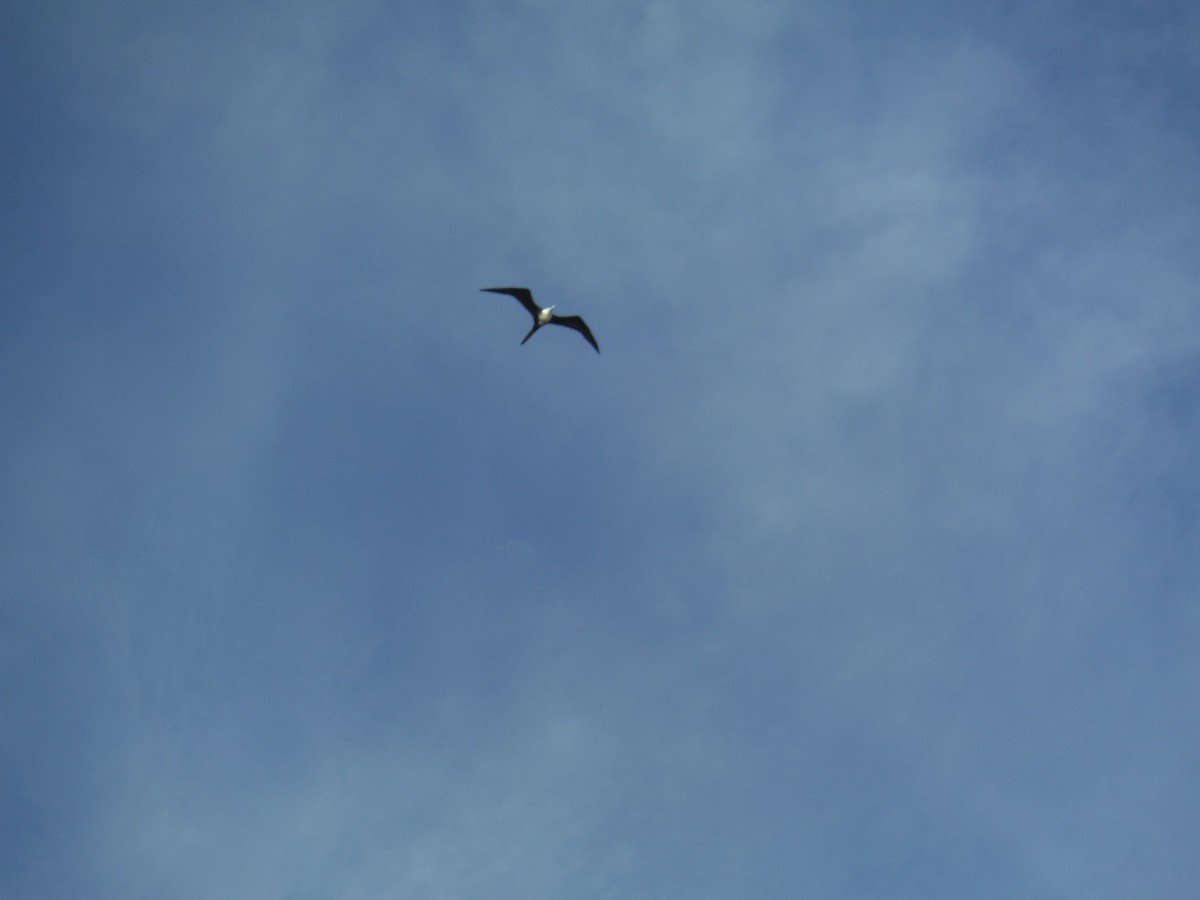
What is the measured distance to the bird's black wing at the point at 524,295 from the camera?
71250mm

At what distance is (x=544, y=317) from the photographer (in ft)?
243

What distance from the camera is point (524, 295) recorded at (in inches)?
2859

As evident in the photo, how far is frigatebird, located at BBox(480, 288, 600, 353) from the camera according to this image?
7194cm

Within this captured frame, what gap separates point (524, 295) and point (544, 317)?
268 centimetres

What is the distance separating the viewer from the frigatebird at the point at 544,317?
236 ft

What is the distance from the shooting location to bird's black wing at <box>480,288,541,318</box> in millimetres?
71250

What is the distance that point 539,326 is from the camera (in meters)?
74.4
